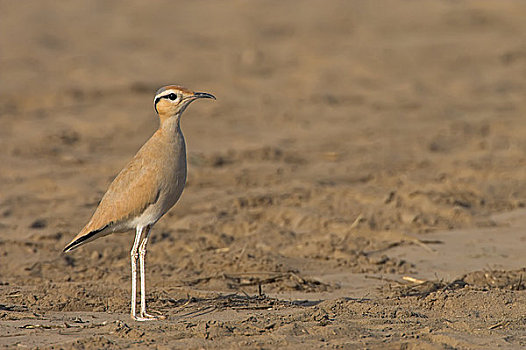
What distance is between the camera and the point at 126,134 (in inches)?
501

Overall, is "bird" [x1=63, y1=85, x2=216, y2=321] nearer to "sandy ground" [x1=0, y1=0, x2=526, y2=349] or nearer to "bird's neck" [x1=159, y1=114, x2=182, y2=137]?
"bird's neck" [x1=159, y1=114, x2=182, y2=137]

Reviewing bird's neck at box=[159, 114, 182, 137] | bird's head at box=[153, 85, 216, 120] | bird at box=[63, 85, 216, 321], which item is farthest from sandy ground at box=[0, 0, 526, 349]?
bird's head at box=[153, 85, 216, 120]

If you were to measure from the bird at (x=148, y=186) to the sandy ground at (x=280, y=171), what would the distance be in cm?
53

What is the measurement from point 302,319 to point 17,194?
5.23 meters

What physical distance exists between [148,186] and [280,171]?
4883 millimetres

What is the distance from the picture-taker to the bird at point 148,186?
20.1 feet

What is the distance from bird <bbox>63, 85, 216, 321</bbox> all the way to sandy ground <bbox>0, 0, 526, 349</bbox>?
532 mm

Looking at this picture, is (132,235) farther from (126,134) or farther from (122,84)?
(122,84)

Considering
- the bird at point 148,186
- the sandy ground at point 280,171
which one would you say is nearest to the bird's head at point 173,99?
the bird at point 148,186

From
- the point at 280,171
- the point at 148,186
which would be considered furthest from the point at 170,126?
the point at 280,171

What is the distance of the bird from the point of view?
6.13m

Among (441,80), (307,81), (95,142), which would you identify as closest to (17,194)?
(95,142)

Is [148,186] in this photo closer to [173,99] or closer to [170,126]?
[170,126]

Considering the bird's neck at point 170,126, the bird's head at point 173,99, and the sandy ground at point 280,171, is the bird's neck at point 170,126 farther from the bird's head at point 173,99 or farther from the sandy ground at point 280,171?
the sandy ground at point 280,171
